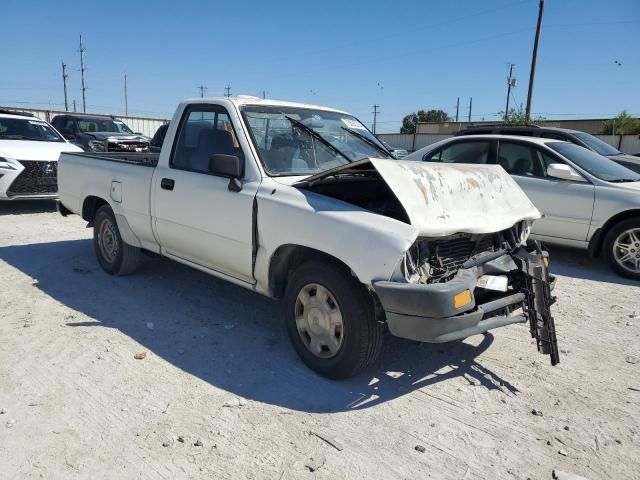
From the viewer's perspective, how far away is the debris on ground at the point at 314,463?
2.65 m

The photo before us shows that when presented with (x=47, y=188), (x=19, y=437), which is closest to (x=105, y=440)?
(x=19, y=437)

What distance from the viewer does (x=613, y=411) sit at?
325 cm

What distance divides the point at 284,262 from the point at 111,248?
2923 mm

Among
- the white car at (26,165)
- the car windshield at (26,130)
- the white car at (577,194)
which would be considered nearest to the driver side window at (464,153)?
the white car at (577,194)

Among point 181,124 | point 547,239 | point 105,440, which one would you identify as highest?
point 181,124

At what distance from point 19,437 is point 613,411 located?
3559 mm

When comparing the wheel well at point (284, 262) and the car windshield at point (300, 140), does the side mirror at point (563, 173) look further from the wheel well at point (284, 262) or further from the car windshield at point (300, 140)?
the wheel well at point (284, 262)

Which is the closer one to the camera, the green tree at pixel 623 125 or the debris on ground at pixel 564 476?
the debris on ground at pixel 564 476

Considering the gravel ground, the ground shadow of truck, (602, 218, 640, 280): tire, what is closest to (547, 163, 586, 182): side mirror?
(602, 218, 640, 280): tire

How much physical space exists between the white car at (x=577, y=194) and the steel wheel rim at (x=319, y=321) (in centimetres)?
408

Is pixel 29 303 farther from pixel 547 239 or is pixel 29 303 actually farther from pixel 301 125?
pixel 547 239

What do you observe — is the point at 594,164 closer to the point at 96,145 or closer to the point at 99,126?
the point at 96,145

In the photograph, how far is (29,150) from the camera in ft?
31.2

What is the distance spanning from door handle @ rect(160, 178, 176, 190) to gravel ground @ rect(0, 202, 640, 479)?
1.14 metres
